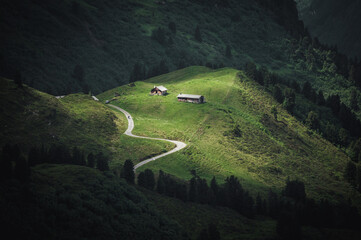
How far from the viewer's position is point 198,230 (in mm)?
62250

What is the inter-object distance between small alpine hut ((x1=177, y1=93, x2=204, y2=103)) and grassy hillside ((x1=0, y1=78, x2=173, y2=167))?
30.2m

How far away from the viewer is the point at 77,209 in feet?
177

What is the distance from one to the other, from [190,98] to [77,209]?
8145 centimetres

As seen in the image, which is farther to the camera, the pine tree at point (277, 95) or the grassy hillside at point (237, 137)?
the pine tree at point (277, 95)

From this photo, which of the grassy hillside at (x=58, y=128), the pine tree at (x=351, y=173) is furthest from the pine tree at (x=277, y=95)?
the grassy hillside at (x=58, y=128)

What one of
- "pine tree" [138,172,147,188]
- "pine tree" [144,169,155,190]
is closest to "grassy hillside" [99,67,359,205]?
"pine tree" [144,169,155,190]

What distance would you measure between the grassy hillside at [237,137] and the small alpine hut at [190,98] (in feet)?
9.91

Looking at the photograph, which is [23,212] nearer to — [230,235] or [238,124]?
[230,235]

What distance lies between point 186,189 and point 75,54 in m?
149

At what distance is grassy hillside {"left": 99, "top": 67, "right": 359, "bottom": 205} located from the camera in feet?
296

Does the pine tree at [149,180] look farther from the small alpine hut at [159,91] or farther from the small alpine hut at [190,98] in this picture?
the small alpine hut at [159,91]

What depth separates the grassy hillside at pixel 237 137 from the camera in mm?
90338

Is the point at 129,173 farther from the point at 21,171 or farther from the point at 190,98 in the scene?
the point at 190,98

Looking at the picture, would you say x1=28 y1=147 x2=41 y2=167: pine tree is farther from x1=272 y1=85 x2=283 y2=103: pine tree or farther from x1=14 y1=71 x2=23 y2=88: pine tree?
x1=272 y1=85 x2=283 y2=103: pine tree
